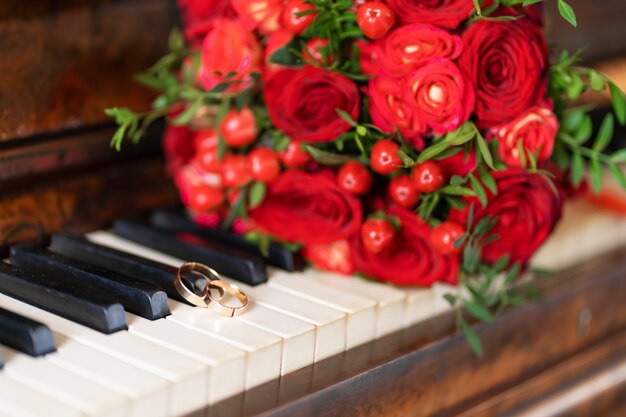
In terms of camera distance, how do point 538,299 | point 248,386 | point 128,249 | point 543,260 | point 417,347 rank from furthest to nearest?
point 543,260, point 538,299, point 128,249, point 417,347, point 248,386

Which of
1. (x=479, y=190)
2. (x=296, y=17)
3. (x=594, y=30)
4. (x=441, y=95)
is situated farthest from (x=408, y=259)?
(x=594, y=30)

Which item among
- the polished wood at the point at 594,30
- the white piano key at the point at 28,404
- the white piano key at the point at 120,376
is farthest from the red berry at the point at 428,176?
the polished wood at the point at 594,30

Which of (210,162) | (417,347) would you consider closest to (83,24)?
(210,162)

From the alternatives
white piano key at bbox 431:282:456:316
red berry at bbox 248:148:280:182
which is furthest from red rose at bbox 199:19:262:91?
white piano key at bbox 431:282:456:316

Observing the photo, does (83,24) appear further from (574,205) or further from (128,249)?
(574,205)

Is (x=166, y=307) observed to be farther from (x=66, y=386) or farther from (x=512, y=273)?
(x=512, y=273)

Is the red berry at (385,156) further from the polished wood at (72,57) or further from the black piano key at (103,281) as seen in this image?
the polished wood at (72,57)
